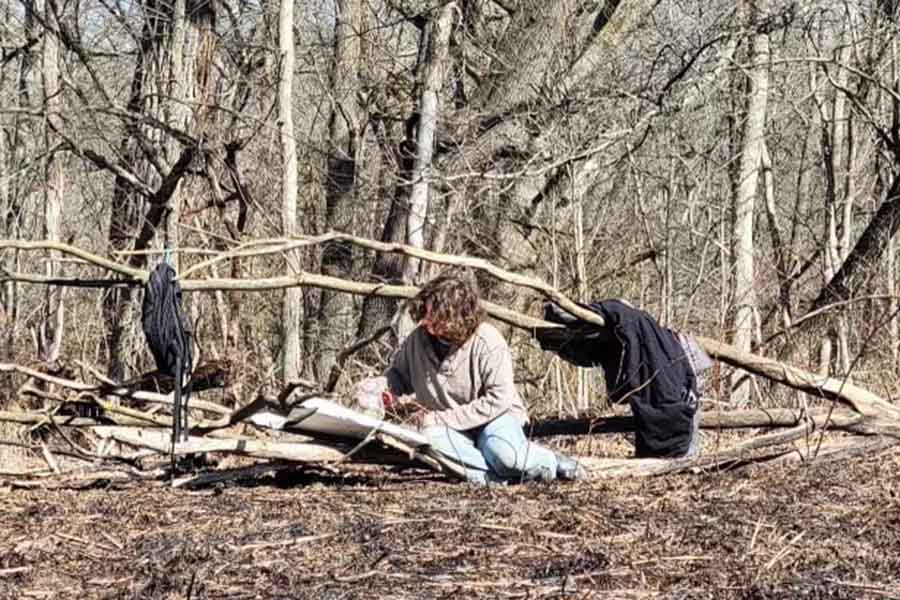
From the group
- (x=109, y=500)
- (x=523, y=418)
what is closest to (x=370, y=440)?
(x=523, y=418)

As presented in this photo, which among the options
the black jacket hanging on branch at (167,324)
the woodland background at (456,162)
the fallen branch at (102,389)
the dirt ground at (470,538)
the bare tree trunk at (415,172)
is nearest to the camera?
the dirt ground at (470,538)

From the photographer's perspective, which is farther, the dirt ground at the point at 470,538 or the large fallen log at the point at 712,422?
the large fallen log at the point at 712,422

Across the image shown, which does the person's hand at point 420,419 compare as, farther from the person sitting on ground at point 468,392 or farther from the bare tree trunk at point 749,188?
the bare tree trunk at point 749,188

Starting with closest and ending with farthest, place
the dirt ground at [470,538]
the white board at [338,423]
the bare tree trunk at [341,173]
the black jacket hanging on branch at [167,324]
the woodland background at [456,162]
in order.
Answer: the dirt ground at [470,538], the white board at [338,423], the black jacket hanging on branch at [167,324], the woodland background at [456,162], the bare tree trunk at [341,173]

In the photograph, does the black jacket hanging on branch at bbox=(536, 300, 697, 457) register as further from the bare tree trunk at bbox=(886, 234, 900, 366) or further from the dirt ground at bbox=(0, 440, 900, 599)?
the bare tree trunk at bbox=(886, 234, 900, 366)

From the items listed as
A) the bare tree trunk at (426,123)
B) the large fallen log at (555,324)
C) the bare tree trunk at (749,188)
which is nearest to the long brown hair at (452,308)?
the large fallen log at (555,324)

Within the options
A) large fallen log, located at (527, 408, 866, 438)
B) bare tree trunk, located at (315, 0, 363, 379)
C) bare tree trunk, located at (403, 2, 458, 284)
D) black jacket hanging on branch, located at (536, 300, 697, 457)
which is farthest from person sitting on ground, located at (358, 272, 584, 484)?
bare tree trunk, located at (315, 0, 363, 379)

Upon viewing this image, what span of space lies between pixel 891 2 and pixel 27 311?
9795 mm

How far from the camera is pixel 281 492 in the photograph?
21.9ft

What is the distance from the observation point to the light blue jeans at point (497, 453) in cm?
675

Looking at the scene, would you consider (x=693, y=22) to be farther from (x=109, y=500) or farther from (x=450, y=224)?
(x=109, y=500)

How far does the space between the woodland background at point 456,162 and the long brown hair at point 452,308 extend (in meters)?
3.50

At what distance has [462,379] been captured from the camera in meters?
6.97

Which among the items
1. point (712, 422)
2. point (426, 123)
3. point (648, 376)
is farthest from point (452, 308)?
point (426, 123)
